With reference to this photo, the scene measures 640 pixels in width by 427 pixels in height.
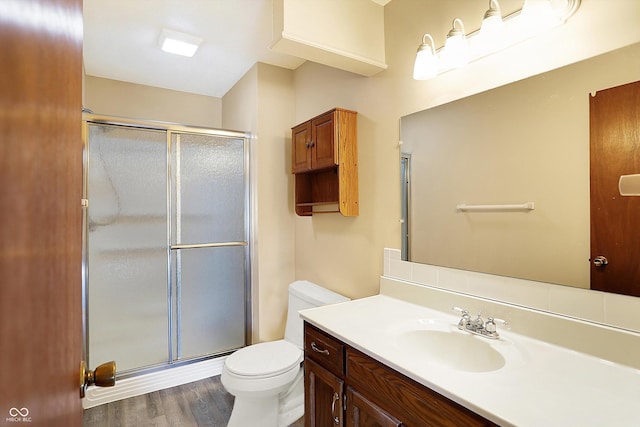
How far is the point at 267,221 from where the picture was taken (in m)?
2.71

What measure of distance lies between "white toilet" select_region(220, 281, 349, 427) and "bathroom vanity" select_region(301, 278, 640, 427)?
35cm

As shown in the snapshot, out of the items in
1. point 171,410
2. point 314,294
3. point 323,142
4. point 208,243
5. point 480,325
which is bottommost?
point 171,410

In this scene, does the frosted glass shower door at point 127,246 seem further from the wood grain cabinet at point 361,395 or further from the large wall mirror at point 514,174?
the large wall mirror at point 514,174

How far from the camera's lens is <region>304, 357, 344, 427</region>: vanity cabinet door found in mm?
1297

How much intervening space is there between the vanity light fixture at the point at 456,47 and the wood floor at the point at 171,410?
85.0 inches

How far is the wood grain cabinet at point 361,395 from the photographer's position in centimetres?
91

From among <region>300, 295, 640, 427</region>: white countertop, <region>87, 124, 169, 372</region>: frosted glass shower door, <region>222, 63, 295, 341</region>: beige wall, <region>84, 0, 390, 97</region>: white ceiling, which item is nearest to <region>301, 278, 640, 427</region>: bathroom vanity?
<region>300, 295, 640, 427</region>: white countertop

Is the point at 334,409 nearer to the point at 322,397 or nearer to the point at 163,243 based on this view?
the point at 322,397

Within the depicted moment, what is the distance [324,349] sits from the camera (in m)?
1.39

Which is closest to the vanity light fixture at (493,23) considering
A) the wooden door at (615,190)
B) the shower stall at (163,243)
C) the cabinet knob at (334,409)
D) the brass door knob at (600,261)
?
the wooden door at (615,190)

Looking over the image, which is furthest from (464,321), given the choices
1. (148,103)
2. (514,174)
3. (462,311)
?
(148,103)

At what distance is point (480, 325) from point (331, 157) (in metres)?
1.23

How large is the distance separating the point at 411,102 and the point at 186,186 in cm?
185

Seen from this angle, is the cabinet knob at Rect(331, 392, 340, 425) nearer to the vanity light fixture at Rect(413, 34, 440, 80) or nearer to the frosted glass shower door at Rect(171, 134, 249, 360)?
the vanity light fixture at Rect(413, 34, 440, 80)
